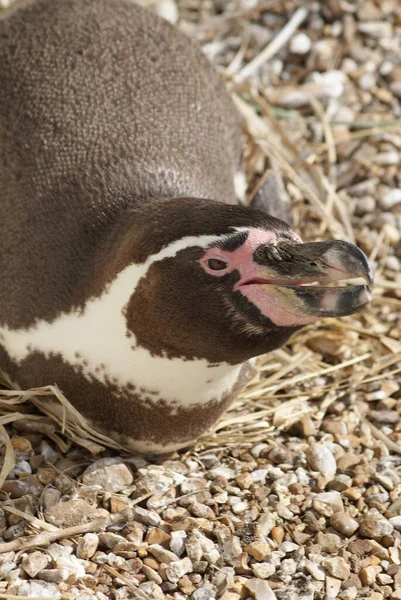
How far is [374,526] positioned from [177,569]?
2.16 feet

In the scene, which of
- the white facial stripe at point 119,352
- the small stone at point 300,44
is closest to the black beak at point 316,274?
the white facial stripe at point 119,352

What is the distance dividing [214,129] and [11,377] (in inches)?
45.2

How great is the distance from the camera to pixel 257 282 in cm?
332

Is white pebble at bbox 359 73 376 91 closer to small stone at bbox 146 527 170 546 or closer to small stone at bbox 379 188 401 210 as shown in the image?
Result: small stone at bbox 379 188 401 210

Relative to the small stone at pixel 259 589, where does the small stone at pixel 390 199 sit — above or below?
below

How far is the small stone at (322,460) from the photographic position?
3.93 m

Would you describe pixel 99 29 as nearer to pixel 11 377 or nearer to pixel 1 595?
pixel 11 377

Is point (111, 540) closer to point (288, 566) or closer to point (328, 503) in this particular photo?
point (288, 566)

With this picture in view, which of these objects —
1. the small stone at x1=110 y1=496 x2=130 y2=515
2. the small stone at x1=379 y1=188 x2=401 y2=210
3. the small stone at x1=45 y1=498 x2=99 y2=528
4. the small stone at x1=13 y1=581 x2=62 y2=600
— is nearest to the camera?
the small stone at x1=13 y1=581 x2=62 y2=600

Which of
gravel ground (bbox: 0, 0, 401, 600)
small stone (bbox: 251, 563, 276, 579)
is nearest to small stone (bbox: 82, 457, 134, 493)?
gravel ground (bbox: 0, 0, 401, 600)

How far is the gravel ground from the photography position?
3.35m

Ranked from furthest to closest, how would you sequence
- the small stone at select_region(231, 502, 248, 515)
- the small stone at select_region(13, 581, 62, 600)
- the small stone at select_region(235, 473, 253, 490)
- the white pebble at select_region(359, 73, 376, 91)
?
1. the white pebble at select_region(359, 73, 376, 91)
2. the small stone at select_region(235, 473, 253, 490)
3. the small stone at select_region(231, 502, 248, 515)
4. the small stone at select_region(13, 581, 62, 600)

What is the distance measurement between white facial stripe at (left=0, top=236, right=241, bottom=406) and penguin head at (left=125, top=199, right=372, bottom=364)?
0.23 feet

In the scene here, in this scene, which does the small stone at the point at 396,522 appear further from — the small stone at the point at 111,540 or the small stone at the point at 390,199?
the small stone at the point at 390,199
